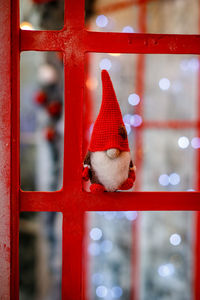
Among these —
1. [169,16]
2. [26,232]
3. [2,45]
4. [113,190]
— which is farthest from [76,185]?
[26,232]

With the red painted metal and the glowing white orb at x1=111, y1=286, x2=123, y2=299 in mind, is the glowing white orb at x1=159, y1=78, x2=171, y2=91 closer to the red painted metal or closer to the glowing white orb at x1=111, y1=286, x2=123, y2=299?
the red painted metal

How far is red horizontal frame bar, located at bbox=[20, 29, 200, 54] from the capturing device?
2.62 feet

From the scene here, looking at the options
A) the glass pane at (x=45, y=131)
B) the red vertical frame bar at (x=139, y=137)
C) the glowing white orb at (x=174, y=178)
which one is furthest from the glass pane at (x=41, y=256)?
the glowing white orb at (x=174, y=178)

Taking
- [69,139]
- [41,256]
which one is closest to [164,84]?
[69,139]

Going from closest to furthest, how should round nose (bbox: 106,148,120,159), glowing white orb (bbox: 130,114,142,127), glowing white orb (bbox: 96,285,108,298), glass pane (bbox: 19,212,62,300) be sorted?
1. round nose (bbox: 106,148,120,159)
2. glowing white orb (bbox: 130,114,142,127)
3. glowing white orb (bbox: 96,285,108,298)
4. glass pane (bbox: 19,212,62,300)

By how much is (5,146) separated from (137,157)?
5.20 feet

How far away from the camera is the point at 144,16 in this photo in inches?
89.0

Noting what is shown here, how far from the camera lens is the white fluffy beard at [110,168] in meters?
0.75

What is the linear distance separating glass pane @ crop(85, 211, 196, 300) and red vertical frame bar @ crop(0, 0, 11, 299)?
4.74 ft

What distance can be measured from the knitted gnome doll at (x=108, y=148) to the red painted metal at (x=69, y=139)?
68 millimetres

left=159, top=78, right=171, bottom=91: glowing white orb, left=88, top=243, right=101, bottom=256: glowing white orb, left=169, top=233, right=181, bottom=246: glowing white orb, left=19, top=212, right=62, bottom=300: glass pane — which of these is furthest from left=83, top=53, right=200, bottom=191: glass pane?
left=19, top=212, right=62, bottom=300: glass pane

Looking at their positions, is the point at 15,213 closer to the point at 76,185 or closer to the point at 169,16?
the point at 76,185

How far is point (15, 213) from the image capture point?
80 centimetres

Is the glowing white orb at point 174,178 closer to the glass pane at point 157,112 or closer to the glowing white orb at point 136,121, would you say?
the glass pane at point 157,112
